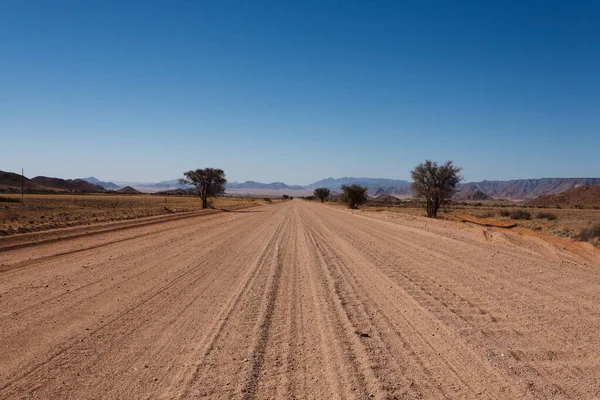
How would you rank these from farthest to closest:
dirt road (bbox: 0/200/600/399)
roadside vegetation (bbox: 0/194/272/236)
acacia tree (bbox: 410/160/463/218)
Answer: acacia tree (bbox: 410/160/463/218) → roadside vegetation (bbox: 0/194/272/236) → dirt road (bbox: 0/200/600/399)

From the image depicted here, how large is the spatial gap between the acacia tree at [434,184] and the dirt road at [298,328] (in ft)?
91.8

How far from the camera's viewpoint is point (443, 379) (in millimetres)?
5035

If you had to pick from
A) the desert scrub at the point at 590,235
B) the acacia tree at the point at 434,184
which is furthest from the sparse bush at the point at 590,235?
the acacia tree at the point at 434,184

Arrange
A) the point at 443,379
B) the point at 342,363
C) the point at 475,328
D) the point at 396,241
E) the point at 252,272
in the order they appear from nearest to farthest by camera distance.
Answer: the point at 443,379, the point at 342,363, the point at 475,328, the point at 252,272, the point at 396,241

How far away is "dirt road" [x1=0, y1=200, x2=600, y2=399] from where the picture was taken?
489 centimetres

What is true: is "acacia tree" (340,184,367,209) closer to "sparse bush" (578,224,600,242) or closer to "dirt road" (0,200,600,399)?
"sparse bush" (578,224,600,242)

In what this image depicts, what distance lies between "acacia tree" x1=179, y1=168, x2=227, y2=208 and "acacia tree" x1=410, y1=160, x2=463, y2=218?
1165 inches

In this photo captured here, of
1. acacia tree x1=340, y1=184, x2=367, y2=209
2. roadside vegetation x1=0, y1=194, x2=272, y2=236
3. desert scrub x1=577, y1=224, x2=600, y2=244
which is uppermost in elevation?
acacia tree x1=340, y1=184, x2=367, y2=209

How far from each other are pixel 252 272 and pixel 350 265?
10.1ft

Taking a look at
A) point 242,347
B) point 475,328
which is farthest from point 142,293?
point 475,328

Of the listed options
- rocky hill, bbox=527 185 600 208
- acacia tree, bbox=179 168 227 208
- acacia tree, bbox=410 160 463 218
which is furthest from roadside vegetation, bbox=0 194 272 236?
rocky hill, bbox=527 185 600 208

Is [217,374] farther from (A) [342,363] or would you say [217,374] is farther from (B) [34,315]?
(B) [34,315]

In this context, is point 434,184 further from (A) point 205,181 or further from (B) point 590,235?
(A) point 205,181

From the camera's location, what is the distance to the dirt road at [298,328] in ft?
16.1
